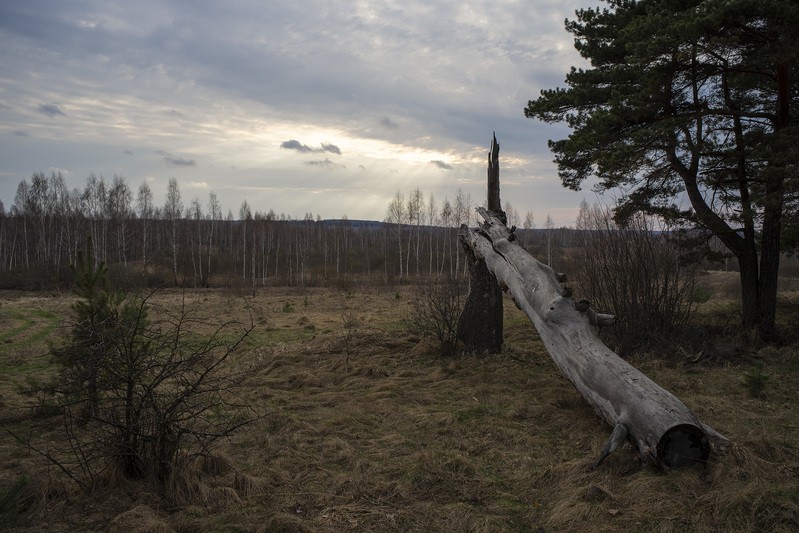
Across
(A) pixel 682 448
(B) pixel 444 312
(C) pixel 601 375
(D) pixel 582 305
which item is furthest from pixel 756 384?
(B) pixel 444 312

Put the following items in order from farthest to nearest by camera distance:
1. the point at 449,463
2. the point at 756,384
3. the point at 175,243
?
the point at 175,243
the point at 756,384
the point at 449,463

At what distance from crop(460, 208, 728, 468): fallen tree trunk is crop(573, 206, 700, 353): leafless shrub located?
2.01 metres

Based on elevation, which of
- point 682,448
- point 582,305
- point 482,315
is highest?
point 582,305

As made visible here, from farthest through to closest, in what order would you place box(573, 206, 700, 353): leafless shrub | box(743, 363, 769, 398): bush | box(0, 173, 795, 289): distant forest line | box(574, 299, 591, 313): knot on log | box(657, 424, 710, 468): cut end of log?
box(0, 173, 795, 289): distant forest line
box(573, 206, 700, 353): leafless shrub
box(743, 363, 769, 398): bush
box(574, 299, 591, 313): knot on log
box(657, 424, 710, 468): cut end of log

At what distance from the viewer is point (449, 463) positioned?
15.1ft

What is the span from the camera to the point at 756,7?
7.49 metres

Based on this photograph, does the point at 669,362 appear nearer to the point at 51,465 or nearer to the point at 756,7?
the point at 756,7

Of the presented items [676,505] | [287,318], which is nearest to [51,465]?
[676,505]

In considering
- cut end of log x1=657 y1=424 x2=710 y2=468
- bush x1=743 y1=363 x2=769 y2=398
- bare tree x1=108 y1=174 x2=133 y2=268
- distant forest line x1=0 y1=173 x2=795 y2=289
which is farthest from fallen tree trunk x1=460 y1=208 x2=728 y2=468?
bare tree x1=108 y1=174 x2=133 y2=268

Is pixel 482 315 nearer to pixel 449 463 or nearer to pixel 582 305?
pixel 582 305

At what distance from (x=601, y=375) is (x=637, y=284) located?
4.40 m

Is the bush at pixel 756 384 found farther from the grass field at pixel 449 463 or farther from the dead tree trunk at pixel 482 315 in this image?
the dead tree trunk at pixel 482 315

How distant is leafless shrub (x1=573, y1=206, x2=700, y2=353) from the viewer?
886 cm

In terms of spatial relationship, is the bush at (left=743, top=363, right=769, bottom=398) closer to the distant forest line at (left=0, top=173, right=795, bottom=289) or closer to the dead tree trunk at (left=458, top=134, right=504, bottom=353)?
the dead tree trunk at (left=458, top=134, right=504, bottom=353)
